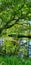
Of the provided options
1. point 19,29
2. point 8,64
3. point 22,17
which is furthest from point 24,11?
point 8,64

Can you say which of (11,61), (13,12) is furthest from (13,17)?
(11,61)

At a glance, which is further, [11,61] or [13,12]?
[11,61]

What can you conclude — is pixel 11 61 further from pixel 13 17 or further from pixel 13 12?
pixel 13 12

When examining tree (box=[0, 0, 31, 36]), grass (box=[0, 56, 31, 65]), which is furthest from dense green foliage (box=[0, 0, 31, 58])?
grass (box=[0, 56, 31, 65])

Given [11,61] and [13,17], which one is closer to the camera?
[13,17]

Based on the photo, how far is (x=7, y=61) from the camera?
28.5 ft

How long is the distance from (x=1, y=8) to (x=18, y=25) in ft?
2.61

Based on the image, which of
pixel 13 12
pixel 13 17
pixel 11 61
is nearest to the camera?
pixel 13 12

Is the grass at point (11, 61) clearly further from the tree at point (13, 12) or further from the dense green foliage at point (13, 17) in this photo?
the tree at point (13, 12)

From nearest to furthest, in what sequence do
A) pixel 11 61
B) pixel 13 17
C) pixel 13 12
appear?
pixel 13 12 → pixel 13 17 → pixel 11 61

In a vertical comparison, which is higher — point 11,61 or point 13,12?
point 13,12

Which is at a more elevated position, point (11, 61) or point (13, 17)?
point (13, 17)

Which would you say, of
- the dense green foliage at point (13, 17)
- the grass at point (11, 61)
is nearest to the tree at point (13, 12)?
the dense green foliage at point (13, 17)

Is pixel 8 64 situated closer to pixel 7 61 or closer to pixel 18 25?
pixel 7 61
